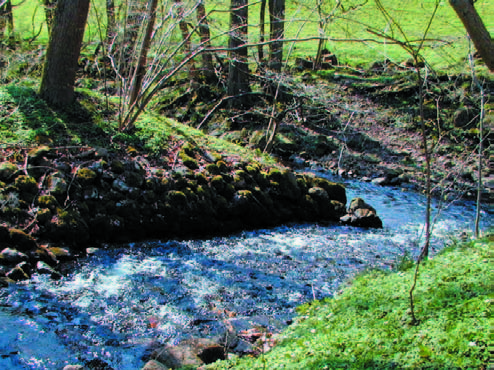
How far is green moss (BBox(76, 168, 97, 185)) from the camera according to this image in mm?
7426

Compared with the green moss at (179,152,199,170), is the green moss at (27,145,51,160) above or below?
above

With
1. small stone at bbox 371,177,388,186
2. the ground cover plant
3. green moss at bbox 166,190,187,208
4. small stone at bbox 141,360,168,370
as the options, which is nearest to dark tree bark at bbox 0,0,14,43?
the ground cover plant

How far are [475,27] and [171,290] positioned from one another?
4.59 meters

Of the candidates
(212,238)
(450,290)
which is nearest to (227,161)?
(212,238)

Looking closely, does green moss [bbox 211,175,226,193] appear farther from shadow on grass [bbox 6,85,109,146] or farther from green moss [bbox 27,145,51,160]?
green moss [bbox 27,145,51,160]

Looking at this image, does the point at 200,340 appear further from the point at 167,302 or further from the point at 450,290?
the point at 450,290

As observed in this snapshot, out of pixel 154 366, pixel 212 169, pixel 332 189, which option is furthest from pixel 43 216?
pixel 332 189

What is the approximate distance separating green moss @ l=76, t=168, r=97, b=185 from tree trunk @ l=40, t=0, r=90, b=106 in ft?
7.78

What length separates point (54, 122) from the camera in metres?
8.53

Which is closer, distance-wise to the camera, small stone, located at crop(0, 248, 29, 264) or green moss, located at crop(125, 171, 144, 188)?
small stone, located at crop(0, 248, 29, 264)

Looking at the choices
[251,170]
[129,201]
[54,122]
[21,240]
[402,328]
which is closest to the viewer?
[402,328]

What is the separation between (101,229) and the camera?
23.8 ft

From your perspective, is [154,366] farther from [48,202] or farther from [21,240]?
[48,202]

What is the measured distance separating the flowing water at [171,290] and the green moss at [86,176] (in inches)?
51.7
